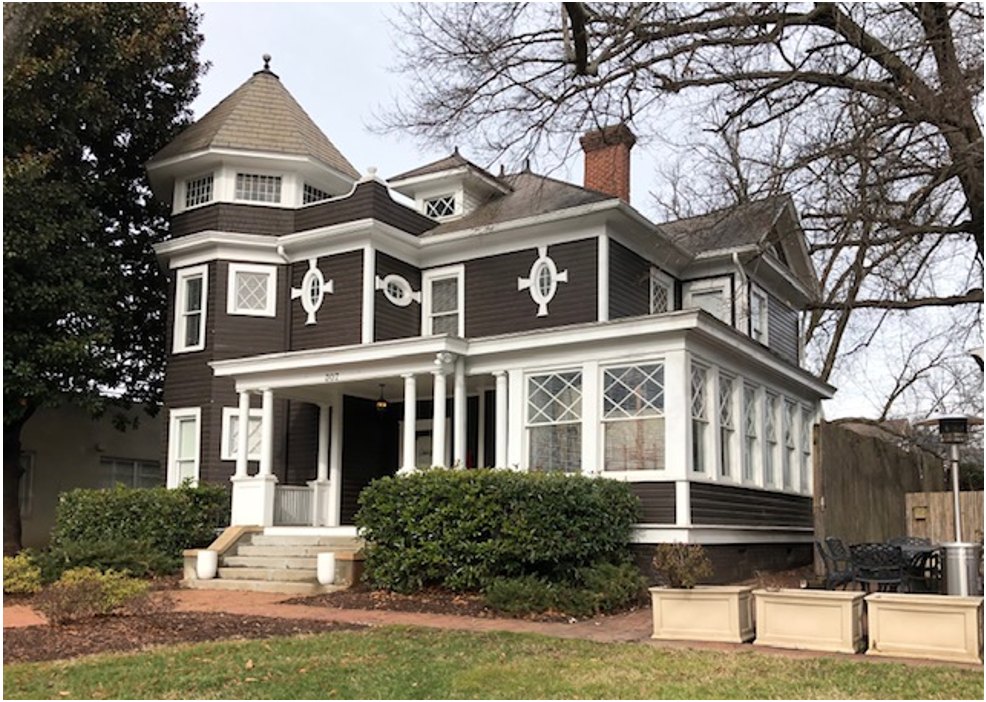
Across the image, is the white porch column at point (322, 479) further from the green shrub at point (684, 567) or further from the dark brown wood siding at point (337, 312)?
the green shrub at point (684, 567)

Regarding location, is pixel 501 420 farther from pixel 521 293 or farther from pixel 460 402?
pixel 521 293

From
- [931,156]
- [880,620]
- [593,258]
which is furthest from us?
[593,258]

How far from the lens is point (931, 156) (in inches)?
448

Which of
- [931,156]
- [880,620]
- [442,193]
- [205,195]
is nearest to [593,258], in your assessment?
[442,193]

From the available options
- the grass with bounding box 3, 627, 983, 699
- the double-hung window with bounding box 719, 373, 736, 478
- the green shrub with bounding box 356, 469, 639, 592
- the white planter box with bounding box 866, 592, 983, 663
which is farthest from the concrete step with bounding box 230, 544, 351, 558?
the white planter box with bounding box 866, 592, 983, 663

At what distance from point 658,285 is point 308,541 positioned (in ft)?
26.7

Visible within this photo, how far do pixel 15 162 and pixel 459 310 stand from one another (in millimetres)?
8525

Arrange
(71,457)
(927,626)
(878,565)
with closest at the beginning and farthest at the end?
(927,626) → (878,565) → (71,457)

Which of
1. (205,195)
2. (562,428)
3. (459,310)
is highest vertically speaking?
(205,195)

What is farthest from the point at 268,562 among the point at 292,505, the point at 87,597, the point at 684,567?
the point at 684,567

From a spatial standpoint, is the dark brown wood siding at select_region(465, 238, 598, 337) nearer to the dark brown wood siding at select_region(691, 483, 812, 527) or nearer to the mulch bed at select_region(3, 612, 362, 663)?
the dark brown wood siding at select_region(691, 483, 812, 527)

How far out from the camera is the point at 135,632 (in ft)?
30.7

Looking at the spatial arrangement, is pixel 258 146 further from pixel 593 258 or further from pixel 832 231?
pixel 832 231

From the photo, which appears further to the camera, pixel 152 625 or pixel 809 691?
pixel 152 625
